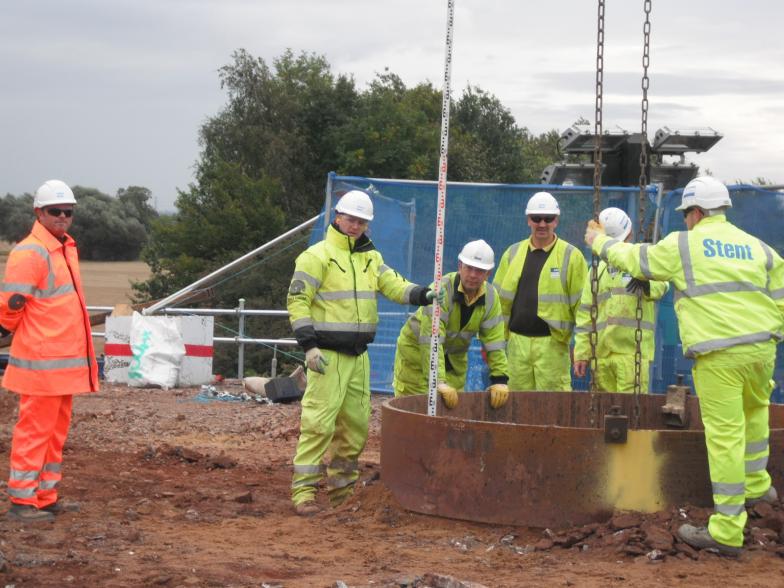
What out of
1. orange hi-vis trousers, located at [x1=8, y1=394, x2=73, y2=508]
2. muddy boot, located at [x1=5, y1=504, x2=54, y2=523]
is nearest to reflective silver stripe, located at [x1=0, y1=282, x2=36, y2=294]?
orange hi-vis trousers, located at [x1=8, y1=394, x2=73, y2=508]

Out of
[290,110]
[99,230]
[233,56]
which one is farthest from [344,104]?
[99,230]

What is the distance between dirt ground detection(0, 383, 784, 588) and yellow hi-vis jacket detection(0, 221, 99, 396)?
891 mm

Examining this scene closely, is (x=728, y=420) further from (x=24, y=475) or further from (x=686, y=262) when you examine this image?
(x=24, y=475)

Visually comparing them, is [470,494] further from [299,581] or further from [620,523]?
[299,581]

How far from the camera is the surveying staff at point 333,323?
26.6 ft

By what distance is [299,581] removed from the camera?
615 centimetres

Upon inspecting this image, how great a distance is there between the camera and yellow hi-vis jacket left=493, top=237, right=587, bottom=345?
9312mm

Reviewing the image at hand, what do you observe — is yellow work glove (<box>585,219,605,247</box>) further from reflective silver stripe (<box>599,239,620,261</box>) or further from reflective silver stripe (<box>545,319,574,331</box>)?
reflective silver stripe (<box>545,319,574,331</box>)

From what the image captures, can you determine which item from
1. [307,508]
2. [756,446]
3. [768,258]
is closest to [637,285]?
[768,258]

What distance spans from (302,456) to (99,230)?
59402 mm

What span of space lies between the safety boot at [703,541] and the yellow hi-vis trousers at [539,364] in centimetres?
261

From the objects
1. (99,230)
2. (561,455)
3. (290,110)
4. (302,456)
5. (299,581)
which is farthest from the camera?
(99,230)

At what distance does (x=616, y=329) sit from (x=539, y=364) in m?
0.66

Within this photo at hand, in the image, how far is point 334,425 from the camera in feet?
27.5
